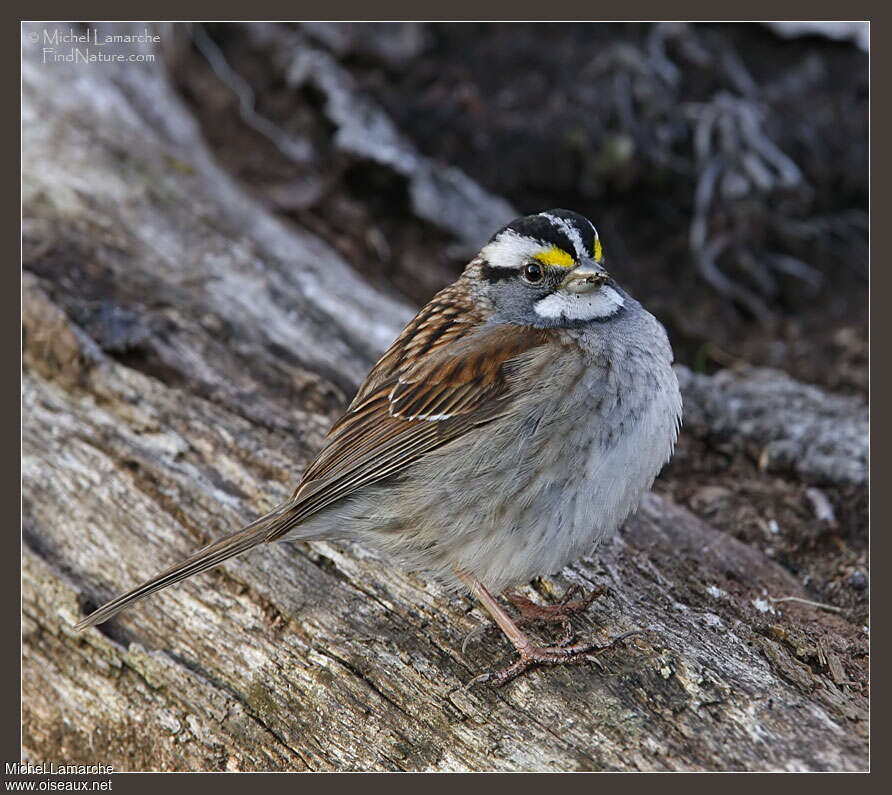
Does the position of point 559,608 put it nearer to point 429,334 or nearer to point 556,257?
point 429,334

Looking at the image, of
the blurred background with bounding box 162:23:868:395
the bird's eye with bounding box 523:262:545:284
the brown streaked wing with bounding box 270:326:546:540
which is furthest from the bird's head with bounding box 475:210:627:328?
the blurred background with bounding box 162:23:868:395

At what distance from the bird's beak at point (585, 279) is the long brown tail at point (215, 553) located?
1.49 meters

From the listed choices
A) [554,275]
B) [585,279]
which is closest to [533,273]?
[554,275]

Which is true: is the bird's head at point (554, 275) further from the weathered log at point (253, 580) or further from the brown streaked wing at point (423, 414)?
the weathered log at point (253, 580)

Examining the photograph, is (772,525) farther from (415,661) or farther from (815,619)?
(415,661)

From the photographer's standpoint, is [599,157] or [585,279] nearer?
[585,279]

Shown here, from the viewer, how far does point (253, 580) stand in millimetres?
4551

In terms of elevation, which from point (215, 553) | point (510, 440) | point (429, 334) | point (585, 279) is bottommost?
point (215, 553)

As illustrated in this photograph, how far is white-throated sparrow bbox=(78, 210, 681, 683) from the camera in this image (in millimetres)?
4031

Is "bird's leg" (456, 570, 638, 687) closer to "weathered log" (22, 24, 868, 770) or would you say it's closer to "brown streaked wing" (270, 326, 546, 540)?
"weathered log" (22, 24, 868, 770)

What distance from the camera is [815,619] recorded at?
14.6ft

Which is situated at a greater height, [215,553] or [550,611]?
[215,553]

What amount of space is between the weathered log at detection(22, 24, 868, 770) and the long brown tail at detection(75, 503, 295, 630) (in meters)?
0.37

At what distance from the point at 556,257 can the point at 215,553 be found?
1872 millimetres
